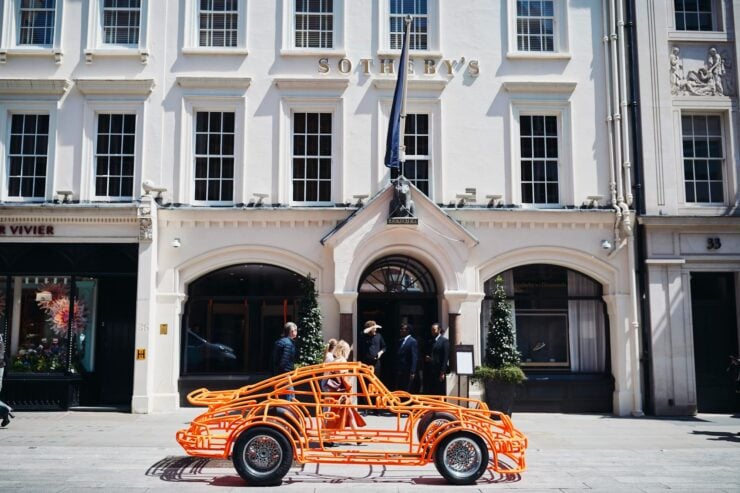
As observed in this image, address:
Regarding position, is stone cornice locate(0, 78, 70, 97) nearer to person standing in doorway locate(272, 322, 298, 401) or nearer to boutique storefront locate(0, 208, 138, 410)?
boutique storefront locate(0, 208, 138, 410)

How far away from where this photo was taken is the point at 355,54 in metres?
16.4

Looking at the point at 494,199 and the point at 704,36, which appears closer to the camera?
the point at 494,199

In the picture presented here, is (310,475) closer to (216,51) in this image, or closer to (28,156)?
(216,51)

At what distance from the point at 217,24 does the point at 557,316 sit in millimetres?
11198

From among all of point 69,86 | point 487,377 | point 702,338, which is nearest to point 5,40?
point 69,86

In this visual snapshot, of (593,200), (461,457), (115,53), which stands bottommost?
(461,457)

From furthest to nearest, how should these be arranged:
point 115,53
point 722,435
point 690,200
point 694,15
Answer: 1. point 694,15
2. point 690,200
3. point 115,53
4. point 722,435

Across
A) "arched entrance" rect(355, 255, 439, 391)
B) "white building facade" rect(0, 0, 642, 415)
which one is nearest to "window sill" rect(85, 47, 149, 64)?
"white building facade" rect(0, 0, 642, 415)

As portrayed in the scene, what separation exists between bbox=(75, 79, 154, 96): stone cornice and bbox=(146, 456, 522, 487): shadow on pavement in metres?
9.59

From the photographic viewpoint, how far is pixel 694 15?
1695 cm

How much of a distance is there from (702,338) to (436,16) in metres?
10.3

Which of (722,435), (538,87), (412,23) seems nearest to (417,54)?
(412,23)

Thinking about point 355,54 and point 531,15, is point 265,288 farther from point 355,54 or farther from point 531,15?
point 531,15

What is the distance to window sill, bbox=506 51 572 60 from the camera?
648 inches
